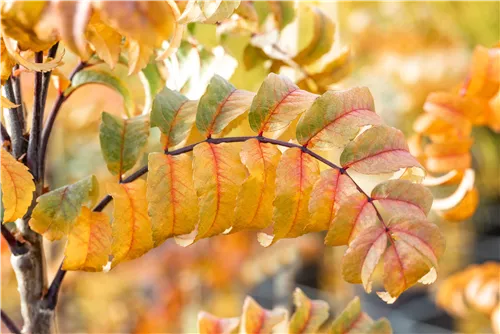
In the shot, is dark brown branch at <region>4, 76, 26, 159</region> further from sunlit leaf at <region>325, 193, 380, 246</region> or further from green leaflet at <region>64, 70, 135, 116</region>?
sunlit leaf at <region>325, 193, 380, 246</region>

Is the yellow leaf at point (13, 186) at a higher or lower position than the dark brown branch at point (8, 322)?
higher

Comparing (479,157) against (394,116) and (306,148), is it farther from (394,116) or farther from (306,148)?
(306,148)

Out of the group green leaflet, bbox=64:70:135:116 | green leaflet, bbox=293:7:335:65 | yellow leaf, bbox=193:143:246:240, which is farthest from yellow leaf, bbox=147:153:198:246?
green leaflet, bbox=293:7:335:65

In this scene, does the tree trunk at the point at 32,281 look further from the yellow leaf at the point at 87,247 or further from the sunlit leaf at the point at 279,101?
the sunlit leaf at the point at 279,101

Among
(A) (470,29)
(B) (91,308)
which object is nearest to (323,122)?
(B) (91,308)

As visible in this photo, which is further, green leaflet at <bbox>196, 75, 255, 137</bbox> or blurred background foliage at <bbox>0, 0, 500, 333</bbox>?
blurred background foliage at <bbox>0, 0, 500, 333</bbox>

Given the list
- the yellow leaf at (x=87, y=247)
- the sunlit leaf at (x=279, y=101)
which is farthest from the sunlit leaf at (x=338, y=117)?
the yellow leaf at (x=87, y=247)

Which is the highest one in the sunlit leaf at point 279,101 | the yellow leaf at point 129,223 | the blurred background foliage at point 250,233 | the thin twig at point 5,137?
the sunlit leaf at point 279,101

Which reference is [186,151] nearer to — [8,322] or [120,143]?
[120,143]
